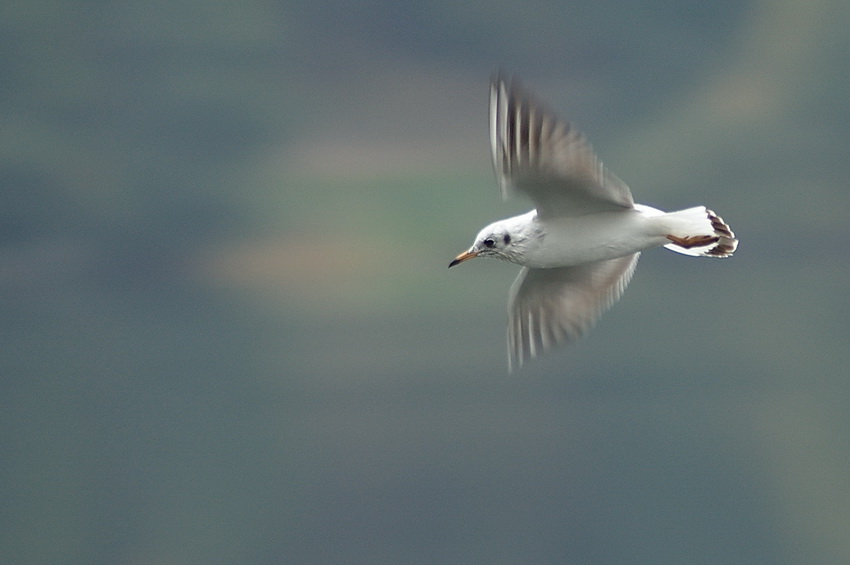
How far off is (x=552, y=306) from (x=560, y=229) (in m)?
0.51

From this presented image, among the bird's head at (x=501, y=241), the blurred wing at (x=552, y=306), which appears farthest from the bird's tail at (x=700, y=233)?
the blurred wing at (x=552, y=306)

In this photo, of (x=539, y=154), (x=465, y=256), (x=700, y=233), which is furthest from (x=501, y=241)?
(x=700, y=233)

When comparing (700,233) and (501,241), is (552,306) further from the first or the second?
(700,233)

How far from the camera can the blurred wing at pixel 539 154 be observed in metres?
3.03

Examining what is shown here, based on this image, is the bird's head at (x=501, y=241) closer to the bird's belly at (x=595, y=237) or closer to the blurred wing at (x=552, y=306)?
the bird's belly at (x=595, y=237)

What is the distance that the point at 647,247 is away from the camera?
332cm

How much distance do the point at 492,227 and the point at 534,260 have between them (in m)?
0.15

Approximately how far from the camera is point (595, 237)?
10.9ft

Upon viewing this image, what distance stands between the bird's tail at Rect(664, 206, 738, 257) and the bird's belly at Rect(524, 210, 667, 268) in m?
0.05

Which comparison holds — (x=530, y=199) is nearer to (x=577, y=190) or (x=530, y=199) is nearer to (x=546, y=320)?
(x=577, y=190)

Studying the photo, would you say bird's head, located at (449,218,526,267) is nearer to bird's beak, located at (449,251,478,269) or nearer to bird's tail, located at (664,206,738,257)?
bird's beak, located at (449,251,478,269)

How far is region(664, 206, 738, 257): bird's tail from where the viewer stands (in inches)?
129

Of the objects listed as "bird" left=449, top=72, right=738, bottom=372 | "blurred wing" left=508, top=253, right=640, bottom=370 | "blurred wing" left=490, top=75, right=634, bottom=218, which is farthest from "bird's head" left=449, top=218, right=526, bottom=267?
"blurred wing" left=508, top=253, right=640, bottom=370

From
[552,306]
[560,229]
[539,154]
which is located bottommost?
[552,306]
